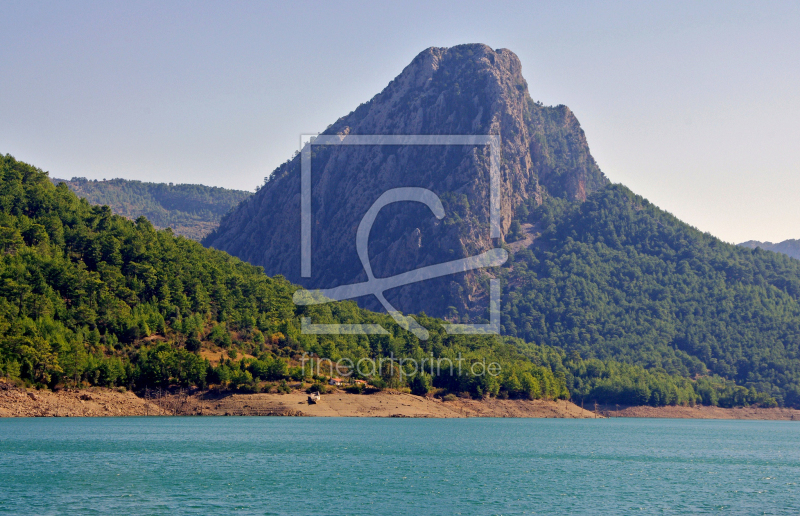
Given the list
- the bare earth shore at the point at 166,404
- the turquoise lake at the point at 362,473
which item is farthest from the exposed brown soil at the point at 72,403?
the turquoise lake at the point at 362,473

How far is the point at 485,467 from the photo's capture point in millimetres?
98938

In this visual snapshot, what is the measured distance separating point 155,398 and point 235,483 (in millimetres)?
99781

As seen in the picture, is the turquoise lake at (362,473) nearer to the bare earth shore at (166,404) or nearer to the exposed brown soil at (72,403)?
the exposed brown soil at (72,403)

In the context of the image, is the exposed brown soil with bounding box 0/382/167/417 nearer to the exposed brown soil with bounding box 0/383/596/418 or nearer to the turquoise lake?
the exposed brown soil with bounding box 0/383/596/418

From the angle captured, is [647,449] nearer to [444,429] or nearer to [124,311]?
[444,429]

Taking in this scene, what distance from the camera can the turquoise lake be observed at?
7044 cm

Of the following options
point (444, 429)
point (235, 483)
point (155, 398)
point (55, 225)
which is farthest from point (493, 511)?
point (55, 225)

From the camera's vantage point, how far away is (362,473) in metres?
89.6

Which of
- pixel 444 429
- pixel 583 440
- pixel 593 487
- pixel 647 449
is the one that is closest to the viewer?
pixel 593 487

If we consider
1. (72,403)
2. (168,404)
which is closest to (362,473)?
(72,403)

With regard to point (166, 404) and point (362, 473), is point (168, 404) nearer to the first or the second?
point (166, 404)

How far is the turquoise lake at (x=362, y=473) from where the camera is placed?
70438 millimetres

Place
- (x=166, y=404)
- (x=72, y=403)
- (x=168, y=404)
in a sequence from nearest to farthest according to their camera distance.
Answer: (x=72, y=403), (x=166, y=404), (x=168, y=404)

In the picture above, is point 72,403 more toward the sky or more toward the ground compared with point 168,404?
more toward the sky
